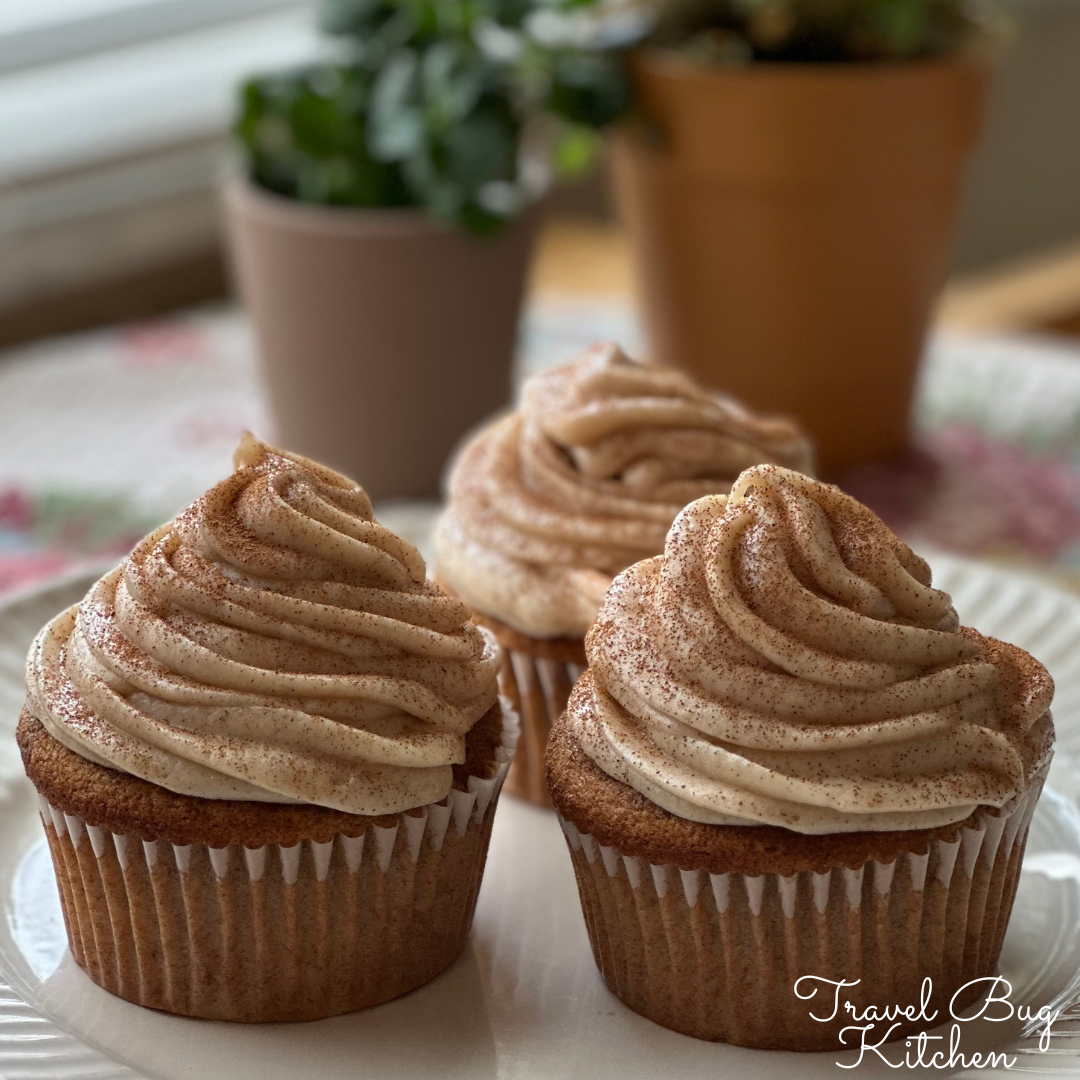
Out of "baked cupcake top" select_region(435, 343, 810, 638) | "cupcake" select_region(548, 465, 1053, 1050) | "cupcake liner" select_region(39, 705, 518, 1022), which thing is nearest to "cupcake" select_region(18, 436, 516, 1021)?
"cupcake liner" select_region(39, 705, 518, 1022)

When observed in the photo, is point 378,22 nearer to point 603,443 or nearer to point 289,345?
point 289,345

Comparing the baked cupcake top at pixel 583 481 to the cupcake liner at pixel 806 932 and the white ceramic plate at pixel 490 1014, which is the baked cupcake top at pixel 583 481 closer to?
the white ceramic plate at pixel 490 1014

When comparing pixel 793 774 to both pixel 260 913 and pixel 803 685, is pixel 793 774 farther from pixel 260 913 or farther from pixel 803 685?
pixel 260 913

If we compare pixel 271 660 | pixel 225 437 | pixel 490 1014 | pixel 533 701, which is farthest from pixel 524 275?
pixel 490 1014

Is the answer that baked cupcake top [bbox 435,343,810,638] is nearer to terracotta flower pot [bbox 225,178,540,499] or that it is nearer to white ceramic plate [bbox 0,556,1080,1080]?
white ceramic plate [bbox 0,556,1080,1080]

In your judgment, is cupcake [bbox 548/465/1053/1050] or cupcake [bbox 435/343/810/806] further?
cupcake [bbox 435/343/810/806]

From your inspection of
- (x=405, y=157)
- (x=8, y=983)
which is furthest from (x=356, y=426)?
(x=8, y=983)
